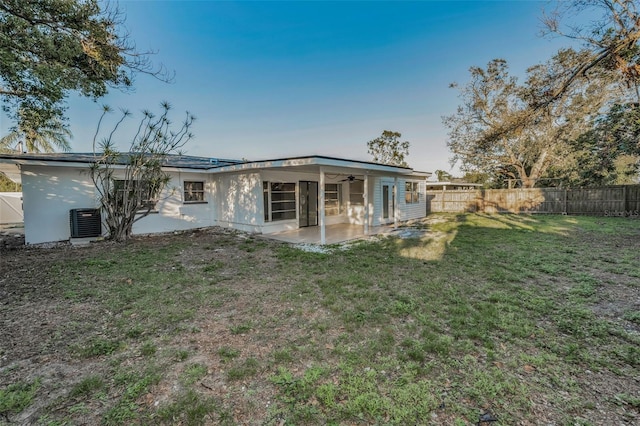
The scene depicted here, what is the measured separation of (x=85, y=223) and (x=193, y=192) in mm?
3530

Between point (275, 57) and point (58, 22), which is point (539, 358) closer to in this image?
point (58, 22)

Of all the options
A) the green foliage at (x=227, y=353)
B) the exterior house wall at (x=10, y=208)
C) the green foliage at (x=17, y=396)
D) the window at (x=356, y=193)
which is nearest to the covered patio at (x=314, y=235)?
the window at (x=356, y=193)

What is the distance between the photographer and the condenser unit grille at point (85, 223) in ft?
27.0

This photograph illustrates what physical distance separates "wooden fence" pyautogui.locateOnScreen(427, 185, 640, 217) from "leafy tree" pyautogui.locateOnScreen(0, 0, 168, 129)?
17348 mm

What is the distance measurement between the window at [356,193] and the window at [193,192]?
6386 millimetres

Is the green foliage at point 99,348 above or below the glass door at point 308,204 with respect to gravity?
below

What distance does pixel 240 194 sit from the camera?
33.7ft

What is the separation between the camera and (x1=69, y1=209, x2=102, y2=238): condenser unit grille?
8219 mm

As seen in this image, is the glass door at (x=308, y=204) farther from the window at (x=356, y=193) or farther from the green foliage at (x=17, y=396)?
the green foliage at (x=17, y=396)

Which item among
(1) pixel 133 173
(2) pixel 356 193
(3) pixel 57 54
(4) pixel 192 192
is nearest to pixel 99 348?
(3) pixel 57 54

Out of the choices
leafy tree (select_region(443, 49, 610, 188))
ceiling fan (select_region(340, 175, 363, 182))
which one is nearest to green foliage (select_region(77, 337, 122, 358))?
ceiling fan (select_region(340, 175, 363, 182))

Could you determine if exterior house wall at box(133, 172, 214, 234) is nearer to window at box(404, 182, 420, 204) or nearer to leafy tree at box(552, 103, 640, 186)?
window at box(404, 182, 420, 204)

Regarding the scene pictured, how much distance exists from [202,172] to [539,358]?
36.1ft

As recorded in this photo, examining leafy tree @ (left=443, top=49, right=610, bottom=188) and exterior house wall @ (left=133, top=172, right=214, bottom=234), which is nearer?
exterior house wall @ (left=133, top=172, right=214, bottom=234)
